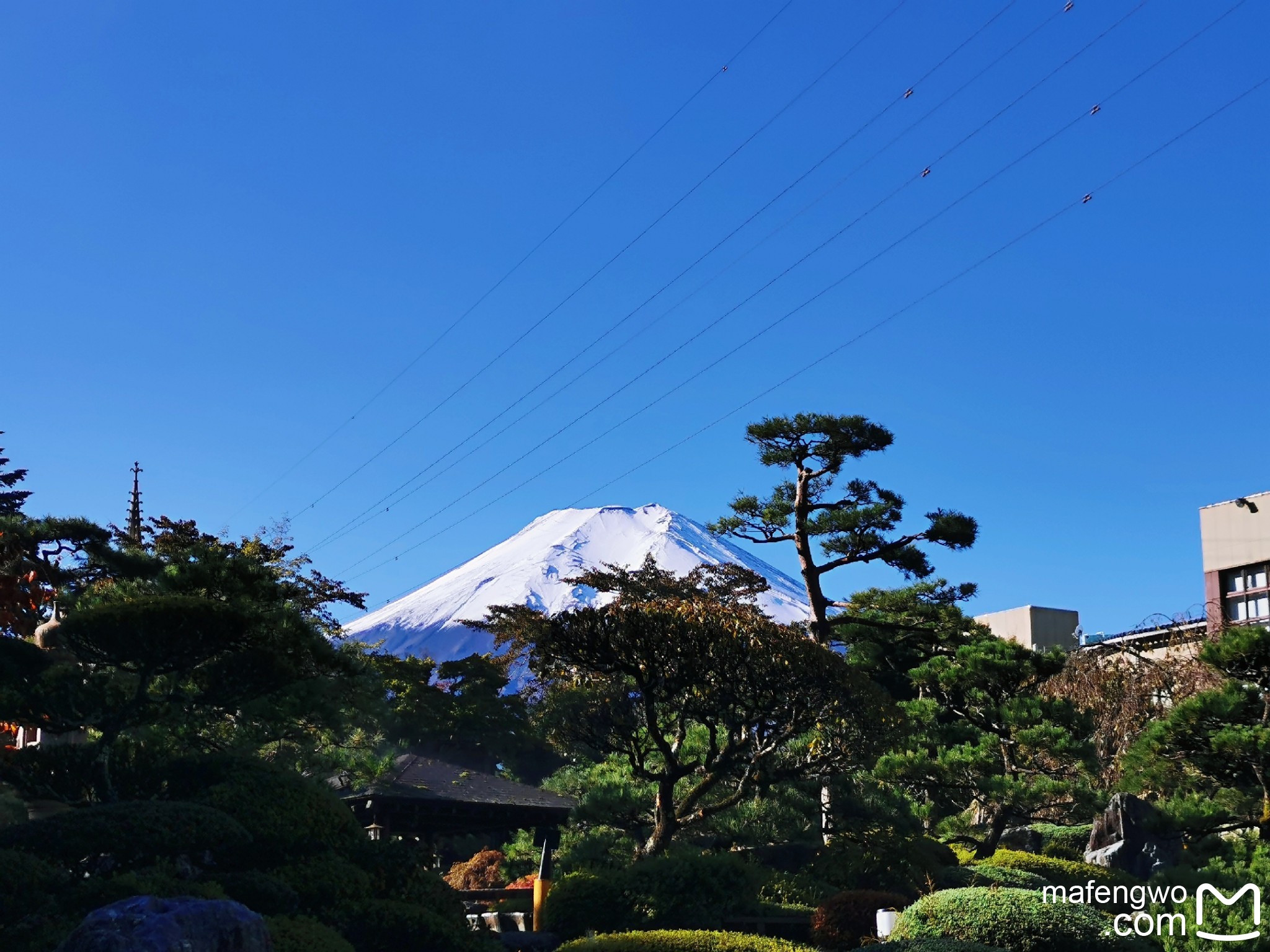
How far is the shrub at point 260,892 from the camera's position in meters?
10.9

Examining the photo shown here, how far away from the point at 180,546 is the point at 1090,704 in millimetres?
23772

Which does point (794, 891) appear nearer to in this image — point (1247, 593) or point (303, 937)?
point (303, 937)

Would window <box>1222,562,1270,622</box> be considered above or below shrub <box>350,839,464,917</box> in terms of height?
above

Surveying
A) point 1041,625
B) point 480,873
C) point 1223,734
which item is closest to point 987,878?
point 1223,734

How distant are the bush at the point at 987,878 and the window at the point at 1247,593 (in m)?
17.5

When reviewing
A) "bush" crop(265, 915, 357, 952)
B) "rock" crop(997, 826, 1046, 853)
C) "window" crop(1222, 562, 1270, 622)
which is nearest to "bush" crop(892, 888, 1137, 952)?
"bush" crop(265, 915, 357, 952)

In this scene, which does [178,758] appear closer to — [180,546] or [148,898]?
[148,898]

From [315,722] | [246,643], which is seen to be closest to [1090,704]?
[315,722]

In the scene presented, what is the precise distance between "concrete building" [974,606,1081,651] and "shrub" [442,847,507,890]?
815 inches

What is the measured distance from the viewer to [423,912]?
1169 centimetres

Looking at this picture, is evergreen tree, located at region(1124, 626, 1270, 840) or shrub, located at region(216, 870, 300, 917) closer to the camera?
shrub, located at region(216, 870, 300, 917)

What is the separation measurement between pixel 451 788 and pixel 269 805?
18155mm

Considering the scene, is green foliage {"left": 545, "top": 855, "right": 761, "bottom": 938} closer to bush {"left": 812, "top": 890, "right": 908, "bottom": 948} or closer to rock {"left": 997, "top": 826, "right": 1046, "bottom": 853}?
bush {"left": 812, "top": 890, "right": 908, "bottom": 948}

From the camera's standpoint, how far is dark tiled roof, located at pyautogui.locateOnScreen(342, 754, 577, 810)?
1117 inches
